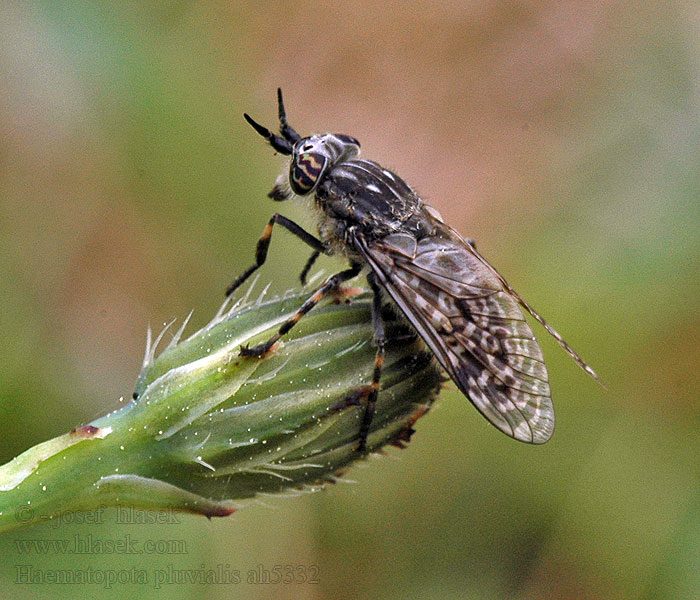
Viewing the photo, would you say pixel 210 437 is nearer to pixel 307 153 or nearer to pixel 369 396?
pixel 369 396

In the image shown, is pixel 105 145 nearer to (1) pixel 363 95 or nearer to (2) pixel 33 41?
(2) pixel 33 41

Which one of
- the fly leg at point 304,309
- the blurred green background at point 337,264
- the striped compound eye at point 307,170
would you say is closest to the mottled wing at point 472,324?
the fly leg at point 304,309

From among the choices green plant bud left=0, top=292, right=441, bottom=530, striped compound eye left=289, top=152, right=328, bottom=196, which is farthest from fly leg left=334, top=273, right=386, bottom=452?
striped compound eye left=289, top=152, right=328, bottom=196

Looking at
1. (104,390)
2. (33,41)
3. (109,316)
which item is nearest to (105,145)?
(33,41)

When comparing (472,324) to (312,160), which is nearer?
(472,324)

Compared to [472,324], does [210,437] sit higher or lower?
lower

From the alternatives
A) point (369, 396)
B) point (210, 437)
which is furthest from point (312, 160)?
point (210, 437)

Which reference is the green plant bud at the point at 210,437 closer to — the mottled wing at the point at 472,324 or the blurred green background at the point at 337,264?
the mottled wing at the point at 472,324
